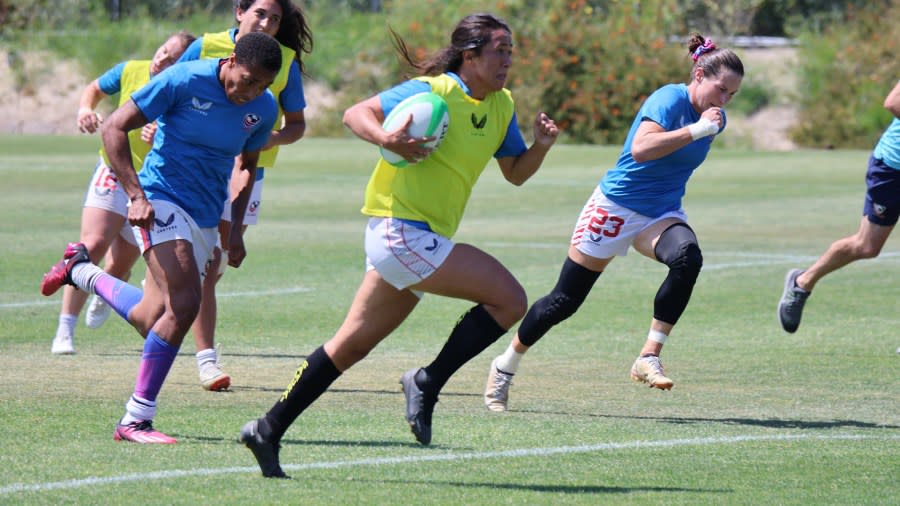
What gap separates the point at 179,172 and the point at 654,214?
2987 millimetres

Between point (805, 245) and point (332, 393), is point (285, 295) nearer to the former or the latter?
point (332, 393)

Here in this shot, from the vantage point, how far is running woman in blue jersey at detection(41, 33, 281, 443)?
7699 millimetres

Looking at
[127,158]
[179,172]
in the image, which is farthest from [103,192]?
[127,158]

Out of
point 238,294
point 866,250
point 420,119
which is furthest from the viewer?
point 238,294

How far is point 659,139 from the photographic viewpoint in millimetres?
9125

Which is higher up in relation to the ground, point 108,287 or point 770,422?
point 770,422

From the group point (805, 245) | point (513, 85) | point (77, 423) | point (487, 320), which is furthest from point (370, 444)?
point (513, 85)

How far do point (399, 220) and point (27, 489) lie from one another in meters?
1.90

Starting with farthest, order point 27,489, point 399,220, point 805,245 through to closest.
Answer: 1. point 805,245
2. point 399,220
3. point 27,489

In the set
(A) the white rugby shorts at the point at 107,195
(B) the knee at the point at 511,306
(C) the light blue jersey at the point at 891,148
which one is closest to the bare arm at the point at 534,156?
(B) the knee at the point at 511,306

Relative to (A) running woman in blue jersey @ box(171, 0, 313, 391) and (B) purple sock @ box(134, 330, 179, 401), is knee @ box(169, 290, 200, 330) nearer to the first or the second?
(B) purple sock @ box(134, 330, 179, 401)

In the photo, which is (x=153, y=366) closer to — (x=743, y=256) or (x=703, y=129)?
(x=703, y=129)

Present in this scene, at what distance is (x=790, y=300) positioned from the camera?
39.4 feet

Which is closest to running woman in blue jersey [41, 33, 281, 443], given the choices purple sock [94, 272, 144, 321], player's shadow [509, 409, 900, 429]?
purple sock [94, 272, 144, 321]
